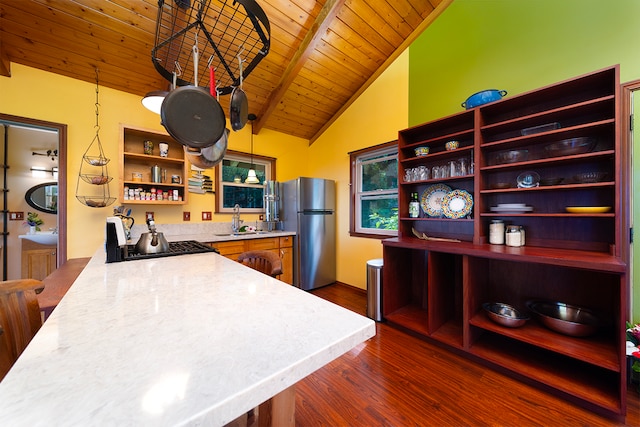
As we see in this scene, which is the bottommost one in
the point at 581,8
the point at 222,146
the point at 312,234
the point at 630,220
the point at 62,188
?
the point at 312,234

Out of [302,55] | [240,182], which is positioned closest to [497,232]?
[302,55]

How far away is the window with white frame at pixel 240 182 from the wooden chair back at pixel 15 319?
→ 2.52 m

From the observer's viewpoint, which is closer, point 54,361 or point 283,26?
point 54,361

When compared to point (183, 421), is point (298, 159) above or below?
above

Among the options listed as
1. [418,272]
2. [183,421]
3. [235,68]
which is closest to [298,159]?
[235,68]

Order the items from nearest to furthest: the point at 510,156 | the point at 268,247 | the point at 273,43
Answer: the point at 510,156
the point at 273,43
the point at 268,247

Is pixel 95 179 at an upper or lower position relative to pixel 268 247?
upper

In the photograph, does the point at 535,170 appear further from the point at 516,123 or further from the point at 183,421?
the point at 183,421

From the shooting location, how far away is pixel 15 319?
84 cm

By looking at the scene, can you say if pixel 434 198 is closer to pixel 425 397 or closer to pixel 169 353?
pixel 425 397

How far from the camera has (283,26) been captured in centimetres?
246

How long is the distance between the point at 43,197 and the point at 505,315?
6054mm

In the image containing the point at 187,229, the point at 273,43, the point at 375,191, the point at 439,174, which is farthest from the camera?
the point at 375,191

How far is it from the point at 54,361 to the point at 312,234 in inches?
118
